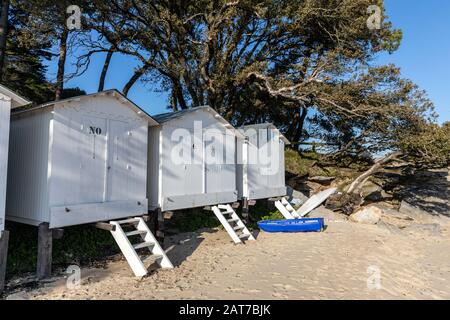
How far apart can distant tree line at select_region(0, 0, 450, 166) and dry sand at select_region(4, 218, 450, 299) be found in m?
6.72

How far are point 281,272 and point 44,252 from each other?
5.44 m

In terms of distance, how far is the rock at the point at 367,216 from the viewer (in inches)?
619

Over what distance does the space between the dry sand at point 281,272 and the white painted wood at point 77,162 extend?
157 cm

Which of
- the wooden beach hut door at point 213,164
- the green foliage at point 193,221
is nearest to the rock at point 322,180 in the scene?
the green foliage at point 193,221

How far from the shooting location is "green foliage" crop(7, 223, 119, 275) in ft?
26.7

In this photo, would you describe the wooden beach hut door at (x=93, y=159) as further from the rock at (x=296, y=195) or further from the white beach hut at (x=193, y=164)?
the rock at (x=296, y=195)

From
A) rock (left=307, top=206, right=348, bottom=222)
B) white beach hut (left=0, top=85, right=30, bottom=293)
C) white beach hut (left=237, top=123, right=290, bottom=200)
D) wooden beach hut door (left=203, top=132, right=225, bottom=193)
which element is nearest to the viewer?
white beach hut (left=0, top=85, right=30, bottom=293)

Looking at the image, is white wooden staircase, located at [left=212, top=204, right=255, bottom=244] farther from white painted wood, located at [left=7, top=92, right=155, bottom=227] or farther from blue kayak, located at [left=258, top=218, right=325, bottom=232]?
white painted wood, located at [left=7, top=92, right=155, bottom=227]

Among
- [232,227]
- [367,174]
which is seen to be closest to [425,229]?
[367,174]

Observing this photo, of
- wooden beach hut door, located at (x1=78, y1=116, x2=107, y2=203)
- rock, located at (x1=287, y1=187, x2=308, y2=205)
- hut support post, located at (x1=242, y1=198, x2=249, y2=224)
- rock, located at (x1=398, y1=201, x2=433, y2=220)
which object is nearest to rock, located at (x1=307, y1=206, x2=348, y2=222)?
rock, located at (x1=287, y1=187, x2=308, y2=205)

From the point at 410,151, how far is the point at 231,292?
46.6 ft

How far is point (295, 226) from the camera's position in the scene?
12.9 metres

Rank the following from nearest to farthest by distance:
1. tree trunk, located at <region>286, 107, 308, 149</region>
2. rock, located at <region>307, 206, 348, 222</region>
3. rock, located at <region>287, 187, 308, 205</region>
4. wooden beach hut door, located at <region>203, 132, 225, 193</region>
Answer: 1. wooden beach hut door, located at <region>203, 132, 225, 193</region>
2. rock, located at <region>307, 206, 348, 222</region>
3. rock, located at <region>287, 187, 308, 205</region>
4. tree trunk, located at <region>286, 107, 308, 149</region>
